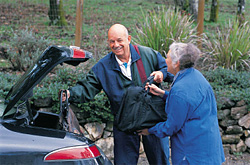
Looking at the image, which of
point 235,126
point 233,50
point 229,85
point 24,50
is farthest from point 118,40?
point 233,50

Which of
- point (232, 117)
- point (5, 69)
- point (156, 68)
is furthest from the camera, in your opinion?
point (5, 69)

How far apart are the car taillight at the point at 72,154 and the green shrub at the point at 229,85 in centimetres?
302

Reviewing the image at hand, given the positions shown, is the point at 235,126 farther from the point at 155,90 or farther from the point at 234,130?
the point at 155,90

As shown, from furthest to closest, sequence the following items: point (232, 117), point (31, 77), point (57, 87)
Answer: point (232, 117), point (57, 87), point (31, 77)

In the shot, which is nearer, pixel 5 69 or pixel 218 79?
pixel 218 79

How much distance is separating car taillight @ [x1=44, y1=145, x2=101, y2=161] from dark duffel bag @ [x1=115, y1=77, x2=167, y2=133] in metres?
0.48

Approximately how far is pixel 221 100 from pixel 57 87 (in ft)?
8.70

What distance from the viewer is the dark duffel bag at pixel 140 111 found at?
257cm

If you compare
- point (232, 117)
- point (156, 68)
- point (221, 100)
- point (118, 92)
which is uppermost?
point (156, 68)

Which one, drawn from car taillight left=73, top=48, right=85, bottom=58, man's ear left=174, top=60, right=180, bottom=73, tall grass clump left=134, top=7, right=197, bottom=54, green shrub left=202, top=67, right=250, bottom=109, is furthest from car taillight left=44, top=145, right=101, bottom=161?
tall grass clump left=134, top=7, right=197, bottom=54

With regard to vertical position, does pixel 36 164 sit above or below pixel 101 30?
below

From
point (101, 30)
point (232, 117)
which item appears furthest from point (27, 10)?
point (232, 117)

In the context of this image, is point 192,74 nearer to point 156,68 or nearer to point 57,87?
point 156,68

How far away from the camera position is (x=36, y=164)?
81.2 inches
